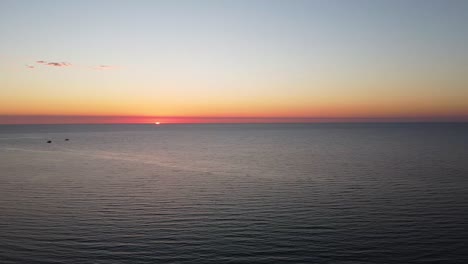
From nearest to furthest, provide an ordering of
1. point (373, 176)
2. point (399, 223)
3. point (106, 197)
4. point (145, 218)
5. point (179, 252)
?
point (179, 252) < point (399, 223) < point (145, 218) < point (106, 197) < point (373, 176)

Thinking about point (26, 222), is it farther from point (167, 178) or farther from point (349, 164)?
point (349, 164)

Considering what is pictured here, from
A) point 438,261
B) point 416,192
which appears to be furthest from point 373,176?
point 438,261

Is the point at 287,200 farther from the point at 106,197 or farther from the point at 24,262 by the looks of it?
the point at 24,262

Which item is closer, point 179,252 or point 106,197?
point 179,252

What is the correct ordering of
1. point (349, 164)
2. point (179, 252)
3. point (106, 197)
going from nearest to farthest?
1. point (179, 252)
2. point (106, 197)
3. point (349, 164)

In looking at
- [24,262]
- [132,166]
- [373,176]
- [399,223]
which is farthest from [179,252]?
[132,166]

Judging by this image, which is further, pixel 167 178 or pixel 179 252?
pixel 167 178

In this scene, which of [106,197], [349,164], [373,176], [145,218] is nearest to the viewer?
[145,218]

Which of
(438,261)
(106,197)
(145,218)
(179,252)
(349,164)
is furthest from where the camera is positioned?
(349,164)
